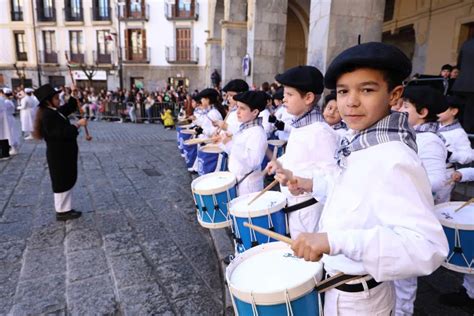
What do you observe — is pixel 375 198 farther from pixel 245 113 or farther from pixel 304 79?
pixel 245 113

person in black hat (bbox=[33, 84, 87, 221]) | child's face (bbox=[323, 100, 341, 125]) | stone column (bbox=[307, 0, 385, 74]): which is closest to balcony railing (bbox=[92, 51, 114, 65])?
person in black hat (bbox=[33, 84, 87, 221])

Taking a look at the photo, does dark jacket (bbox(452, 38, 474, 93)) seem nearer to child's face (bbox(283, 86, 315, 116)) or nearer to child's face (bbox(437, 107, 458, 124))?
child's face (bbox(283, 86, 315, 116))

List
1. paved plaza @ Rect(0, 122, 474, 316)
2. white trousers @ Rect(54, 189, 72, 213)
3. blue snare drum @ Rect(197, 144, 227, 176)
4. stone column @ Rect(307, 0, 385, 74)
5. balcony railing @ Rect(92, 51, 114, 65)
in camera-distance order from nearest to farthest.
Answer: paved plaza @ Rect(0, 122, 474, 316) < white trousers @ Rect(54, 189, 72, 213) < stone column @ Rect(307, 0, 385, 74) < blue snare drum @ Rect(197, 144, 227, 176) < balcony railing @ Rect(92, 51, 114, 65)

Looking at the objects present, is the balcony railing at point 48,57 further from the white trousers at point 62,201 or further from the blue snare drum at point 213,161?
the white trousers at point 62,201

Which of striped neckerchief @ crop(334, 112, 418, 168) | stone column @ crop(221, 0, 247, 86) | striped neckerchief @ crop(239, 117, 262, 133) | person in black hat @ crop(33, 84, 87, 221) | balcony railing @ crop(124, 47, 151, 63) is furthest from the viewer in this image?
balcony railing @ crop(124, 47, 151, 63)

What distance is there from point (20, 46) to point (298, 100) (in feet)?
124

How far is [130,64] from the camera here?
99.5ft

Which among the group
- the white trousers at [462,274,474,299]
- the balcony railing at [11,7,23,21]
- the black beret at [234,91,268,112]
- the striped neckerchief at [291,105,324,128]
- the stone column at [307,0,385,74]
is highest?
the balcony railing at [11,7,23,21]

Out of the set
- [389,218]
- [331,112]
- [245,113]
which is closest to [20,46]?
[245,113]

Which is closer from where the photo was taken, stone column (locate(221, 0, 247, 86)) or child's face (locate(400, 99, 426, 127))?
child's face (locate(400, 99, 426, 127))

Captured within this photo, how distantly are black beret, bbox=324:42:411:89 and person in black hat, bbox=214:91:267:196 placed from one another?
6.59ft

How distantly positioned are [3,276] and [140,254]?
1304 mm

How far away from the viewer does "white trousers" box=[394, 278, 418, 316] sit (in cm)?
229

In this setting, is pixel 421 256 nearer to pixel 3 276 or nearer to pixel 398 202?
pixel 398 202
